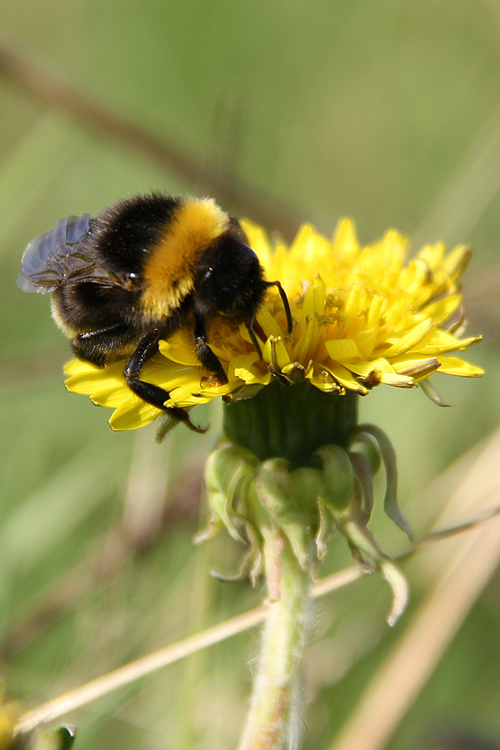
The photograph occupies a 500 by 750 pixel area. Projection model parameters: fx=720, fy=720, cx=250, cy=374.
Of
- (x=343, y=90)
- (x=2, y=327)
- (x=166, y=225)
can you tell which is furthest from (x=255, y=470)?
(x=343, y=90)

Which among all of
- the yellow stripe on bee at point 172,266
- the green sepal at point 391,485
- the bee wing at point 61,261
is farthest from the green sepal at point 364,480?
the bee wing at point 61,261

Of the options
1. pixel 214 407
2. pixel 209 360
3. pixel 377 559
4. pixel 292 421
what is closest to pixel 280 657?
pixel 377 559

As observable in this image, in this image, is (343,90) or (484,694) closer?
(484,694)

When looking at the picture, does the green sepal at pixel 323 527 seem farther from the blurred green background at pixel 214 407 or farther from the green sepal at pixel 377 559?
the blurred green background at pixel 214 407

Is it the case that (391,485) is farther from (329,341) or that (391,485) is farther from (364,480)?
(329,341)

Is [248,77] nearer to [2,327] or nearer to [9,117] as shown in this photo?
[9,117]

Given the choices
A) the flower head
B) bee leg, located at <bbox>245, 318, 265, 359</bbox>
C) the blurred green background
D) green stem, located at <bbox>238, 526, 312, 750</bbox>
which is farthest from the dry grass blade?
green stem, located at <bbox>238, 526, 312, 750</bbox>
